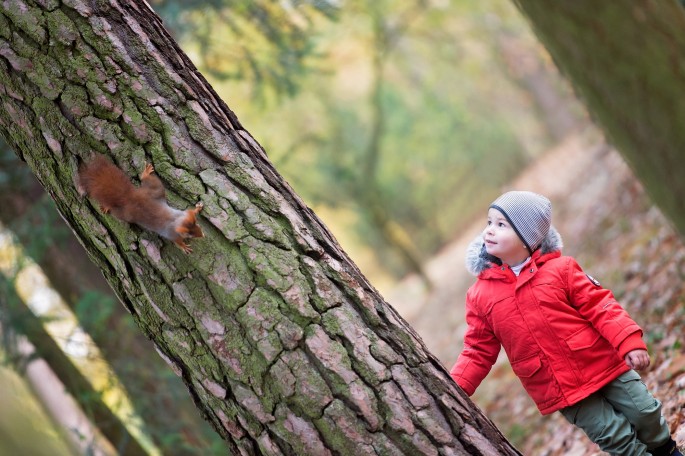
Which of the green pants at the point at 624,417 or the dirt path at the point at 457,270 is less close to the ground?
the dirt path at the point at 457,270

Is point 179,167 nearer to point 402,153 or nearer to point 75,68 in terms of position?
point 75,68

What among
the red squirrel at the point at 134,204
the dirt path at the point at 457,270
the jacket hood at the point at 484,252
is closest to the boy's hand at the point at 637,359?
the jacket hood at the point at 484,252

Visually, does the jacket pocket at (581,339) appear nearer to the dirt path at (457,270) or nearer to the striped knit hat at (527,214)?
the striped knit hat at (527,214)

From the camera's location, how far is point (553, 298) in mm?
2873

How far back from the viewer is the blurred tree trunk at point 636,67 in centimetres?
293

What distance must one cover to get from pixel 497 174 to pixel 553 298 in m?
22.7

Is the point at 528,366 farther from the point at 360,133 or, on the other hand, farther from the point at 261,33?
the point at 360,133

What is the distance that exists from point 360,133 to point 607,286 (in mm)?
16442

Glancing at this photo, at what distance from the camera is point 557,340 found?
113 inches

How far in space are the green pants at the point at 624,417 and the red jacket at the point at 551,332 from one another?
0.29 feet

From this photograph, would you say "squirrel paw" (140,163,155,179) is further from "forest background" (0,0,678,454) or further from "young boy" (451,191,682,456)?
"forest background" (0,0,678,454)

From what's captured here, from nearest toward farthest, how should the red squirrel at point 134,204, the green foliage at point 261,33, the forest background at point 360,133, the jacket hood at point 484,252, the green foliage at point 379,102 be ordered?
the red squirrel at point 134,204 → the jacket hood at point 484,252 → the forest background at point 360,133 → the green foliage at point 261,33 → the green foliage at point 379,102

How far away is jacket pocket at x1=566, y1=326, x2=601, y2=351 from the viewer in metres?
2.86

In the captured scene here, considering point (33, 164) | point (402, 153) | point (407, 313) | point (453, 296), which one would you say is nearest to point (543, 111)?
point (402, 153)
